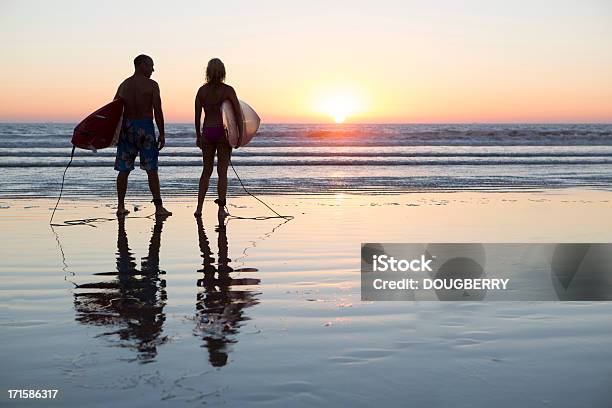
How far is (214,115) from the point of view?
887cm

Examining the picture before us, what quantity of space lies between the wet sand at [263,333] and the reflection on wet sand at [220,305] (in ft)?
0.04

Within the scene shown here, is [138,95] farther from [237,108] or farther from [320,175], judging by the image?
[320,175]

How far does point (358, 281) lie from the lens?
471 centimetres

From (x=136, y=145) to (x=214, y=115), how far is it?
1.02m

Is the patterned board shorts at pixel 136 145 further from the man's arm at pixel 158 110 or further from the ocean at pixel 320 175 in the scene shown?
the ocean at pixel 320 175

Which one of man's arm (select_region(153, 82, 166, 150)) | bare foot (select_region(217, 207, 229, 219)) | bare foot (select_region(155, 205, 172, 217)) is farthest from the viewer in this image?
man's arm (select_region(153, 82, 166, 150))

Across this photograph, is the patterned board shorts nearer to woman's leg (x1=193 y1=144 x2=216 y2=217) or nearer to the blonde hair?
woman's leg (x1=193 y1=144 x2=216 y2=217)

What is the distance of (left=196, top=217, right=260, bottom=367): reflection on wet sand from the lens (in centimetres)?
323

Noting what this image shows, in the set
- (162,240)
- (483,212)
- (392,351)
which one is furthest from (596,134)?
(392,351)

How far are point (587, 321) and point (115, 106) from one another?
6638 mm

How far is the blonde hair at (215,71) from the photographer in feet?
28.8

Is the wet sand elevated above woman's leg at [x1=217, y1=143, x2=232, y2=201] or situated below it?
below

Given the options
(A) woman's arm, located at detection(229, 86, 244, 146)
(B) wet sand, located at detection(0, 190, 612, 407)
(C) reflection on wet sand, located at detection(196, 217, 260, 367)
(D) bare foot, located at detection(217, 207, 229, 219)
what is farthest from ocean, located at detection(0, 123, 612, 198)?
(C) reflection on wet sand, located at detection(196, 217, 260, 367)

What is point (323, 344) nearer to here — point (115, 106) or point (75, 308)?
point (75, 308)
